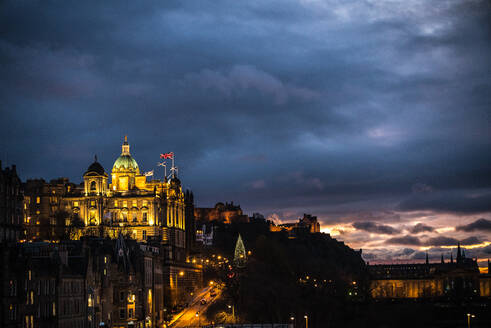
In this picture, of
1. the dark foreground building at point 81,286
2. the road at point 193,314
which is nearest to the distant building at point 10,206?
the dark foreground building at point 81,286

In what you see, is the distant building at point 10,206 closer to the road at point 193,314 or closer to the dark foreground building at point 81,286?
the dark foreground building at point 81,286

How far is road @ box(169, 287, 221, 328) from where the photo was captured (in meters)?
131

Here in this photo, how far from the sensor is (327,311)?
160 metres

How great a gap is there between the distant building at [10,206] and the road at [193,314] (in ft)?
99.5

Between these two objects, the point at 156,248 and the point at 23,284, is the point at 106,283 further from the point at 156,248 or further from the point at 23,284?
the point at 156,248

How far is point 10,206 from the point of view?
117000 millimetres

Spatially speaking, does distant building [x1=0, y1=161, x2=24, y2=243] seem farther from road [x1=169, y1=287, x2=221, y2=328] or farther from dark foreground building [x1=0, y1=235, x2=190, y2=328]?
road [x1=169, y1=287, x2=221, y2=328]

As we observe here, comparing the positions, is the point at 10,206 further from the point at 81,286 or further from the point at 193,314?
the point at 193,314

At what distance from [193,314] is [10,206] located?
39.4 metres

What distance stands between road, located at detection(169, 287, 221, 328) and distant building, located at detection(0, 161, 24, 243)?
3032 cm

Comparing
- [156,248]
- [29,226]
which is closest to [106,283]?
[156,248]

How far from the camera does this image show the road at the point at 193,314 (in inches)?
5157

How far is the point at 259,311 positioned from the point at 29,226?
74.9 metres

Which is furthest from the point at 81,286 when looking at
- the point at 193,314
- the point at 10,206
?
the point at 193,314
